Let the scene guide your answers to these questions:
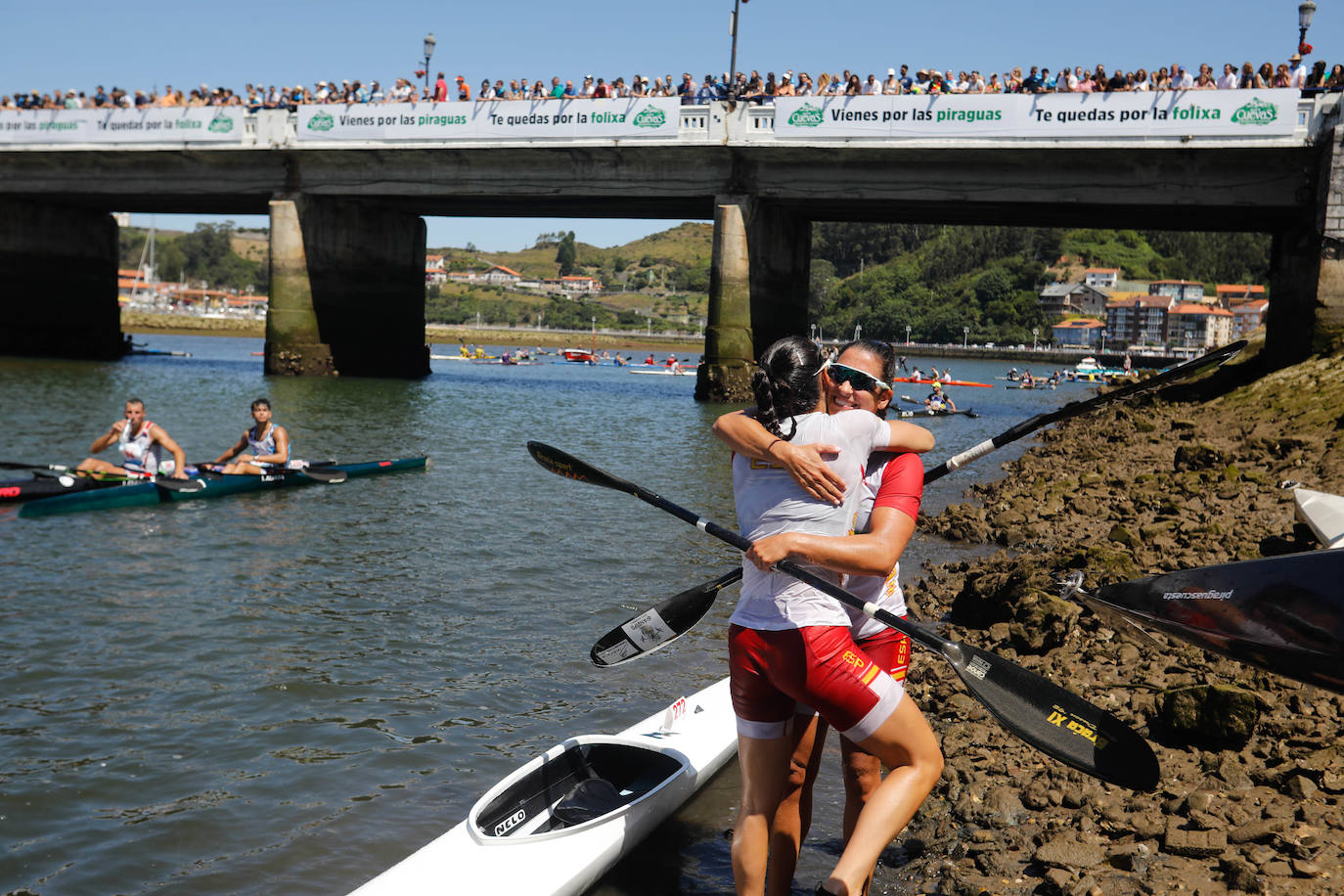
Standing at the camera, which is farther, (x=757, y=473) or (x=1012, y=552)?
(x=1012, y=552)

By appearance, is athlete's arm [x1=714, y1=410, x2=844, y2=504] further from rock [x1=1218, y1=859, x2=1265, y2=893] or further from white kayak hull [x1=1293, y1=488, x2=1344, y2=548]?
white kayak hull [x1=1293, y1=488, x2=1344, y2=548]

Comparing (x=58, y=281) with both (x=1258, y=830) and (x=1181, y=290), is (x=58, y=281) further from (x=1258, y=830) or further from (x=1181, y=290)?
(x=1181, y=290)

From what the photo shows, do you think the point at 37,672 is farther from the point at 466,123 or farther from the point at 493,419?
the point at 466,123

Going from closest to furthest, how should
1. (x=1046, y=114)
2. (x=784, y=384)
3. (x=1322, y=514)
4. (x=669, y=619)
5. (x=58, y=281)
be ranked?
(x=784, y=384) → (x=669, y=619) → (x=1322, y=514) → (x=1046, y=114) → (x=58, y=281)

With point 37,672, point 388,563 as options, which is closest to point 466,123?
point 388,563

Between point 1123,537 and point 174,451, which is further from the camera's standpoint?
point 174,451

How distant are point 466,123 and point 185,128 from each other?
9.96 metres

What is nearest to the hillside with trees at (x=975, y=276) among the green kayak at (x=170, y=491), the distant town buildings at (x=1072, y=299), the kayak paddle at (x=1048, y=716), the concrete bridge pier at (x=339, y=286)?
the distant town buildings at (x=1072, y=299)

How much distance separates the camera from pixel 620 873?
500 centimetres

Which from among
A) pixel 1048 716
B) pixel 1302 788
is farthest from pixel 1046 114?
pixel 1048 716

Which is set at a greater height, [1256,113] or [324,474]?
[1256,113]

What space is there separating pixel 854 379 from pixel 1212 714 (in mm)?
2657

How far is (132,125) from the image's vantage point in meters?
34.8

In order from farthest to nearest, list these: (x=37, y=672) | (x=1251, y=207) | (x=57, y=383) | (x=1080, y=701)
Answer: (x=57, y=383) < (x=1251, y=207) < (x=37, y=672) < (x=1080, y=701)
